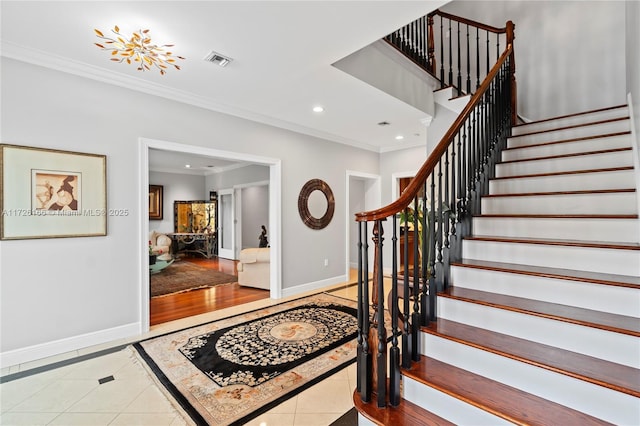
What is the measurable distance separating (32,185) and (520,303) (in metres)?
3.80

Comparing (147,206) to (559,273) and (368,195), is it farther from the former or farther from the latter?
(368,195)

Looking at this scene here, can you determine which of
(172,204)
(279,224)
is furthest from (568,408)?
(172,204)

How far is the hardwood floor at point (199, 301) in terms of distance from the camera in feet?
12.1

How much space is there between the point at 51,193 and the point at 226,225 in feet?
19.1

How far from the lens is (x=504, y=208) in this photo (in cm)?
261

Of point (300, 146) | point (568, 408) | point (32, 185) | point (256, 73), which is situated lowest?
point (568, 408)

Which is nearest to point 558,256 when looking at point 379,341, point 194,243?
point 379,341

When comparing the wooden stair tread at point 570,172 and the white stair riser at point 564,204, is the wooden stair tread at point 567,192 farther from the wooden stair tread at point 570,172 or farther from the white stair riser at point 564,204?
the wooden stair tread at point 570,172

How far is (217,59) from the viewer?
2629 millimetres

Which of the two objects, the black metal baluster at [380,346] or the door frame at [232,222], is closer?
the black metal baluster at [380,346]

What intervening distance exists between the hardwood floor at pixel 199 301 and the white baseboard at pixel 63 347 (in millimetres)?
395

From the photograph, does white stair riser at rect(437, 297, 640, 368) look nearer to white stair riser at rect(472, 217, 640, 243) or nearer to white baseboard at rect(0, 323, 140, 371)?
white stair riser at rect(472, 217, 640, 243)

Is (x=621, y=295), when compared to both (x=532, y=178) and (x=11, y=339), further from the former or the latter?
(x=11, y=339)

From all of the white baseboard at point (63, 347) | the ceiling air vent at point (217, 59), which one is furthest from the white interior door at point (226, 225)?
the ceiling air vent at point (217, 59)
